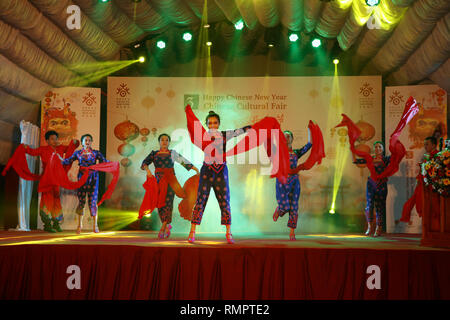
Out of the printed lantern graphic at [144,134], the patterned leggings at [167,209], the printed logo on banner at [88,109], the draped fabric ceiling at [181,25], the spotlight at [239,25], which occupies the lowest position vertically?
the patterned leggings at [167,209]

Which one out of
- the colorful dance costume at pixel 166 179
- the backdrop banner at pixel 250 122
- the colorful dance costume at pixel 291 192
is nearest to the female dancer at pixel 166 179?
the colorful dance costume at pixel 166 179

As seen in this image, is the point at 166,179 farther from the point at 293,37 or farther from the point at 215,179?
the point at 293,37

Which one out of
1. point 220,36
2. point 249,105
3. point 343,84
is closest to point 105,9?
point 220,36

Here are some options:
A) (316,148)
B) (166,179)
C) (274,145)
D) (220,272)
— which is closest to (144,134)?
(166,179)

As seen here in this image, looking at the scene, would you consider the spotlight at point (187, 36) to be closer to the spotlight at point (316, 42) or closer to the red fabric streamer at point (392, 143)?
the spotlight at point (316, 42)

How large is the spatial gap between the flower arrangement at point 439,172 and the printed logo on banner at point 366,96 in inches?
150

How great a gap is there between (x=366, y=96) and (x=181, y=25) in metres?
3.90

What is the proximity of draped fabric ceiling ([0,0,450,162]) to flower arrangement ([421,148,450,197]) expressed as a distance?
2.16 meters

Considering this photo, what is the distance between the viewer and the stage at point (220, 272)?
14.6 feet

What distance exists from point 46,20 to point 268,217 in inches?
205

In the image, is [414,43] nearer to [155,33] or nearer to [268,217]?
[268,217]

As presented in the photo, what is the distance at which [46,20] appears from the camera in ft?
22.5

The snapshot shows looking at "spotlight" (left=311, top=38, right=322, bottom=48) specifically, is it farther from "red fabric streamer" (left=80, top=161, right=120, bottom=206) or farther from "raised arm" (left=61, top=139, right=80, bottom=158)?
"raised arm" (left=61, top=139, right=80, bottom=158)
